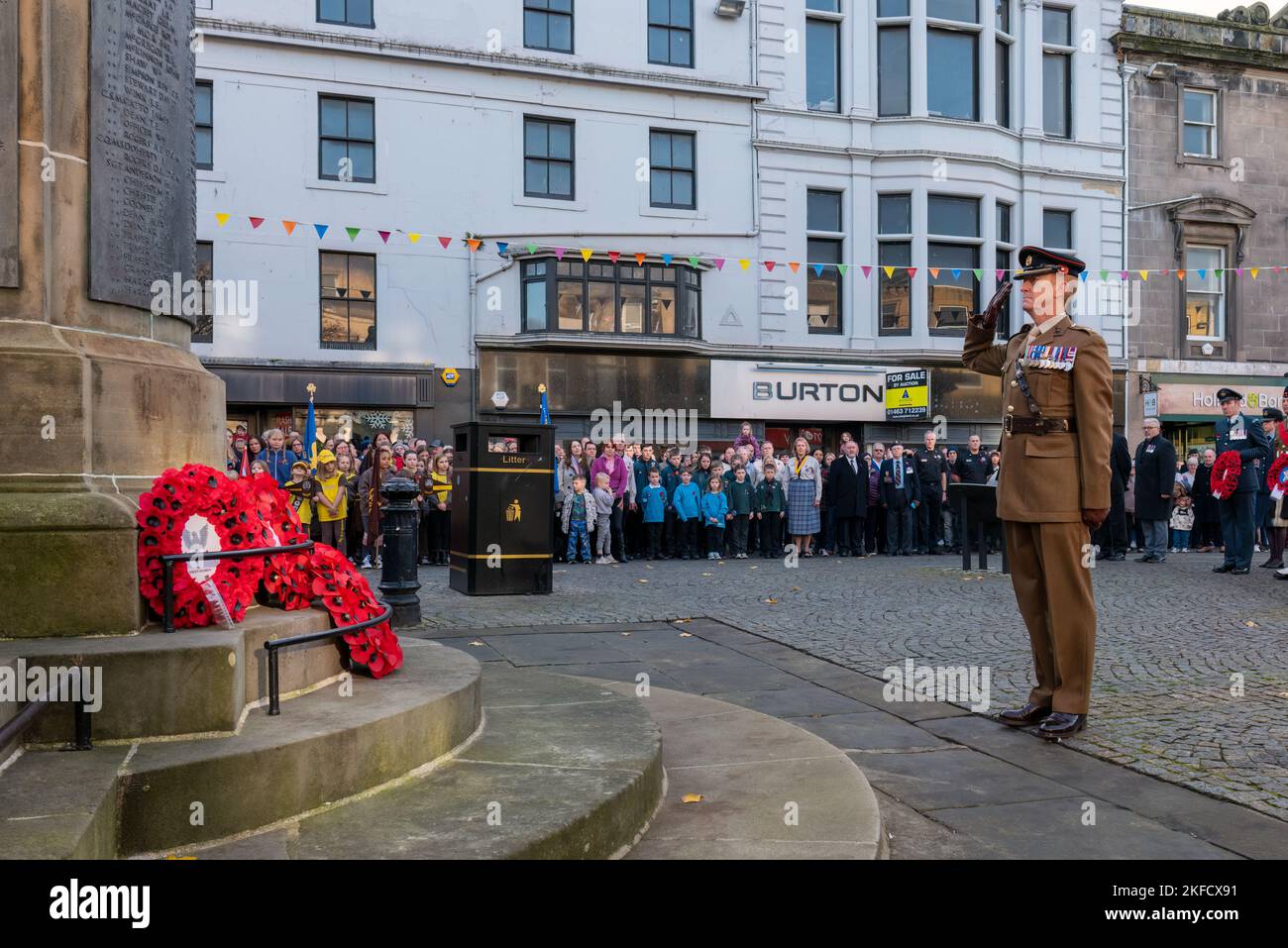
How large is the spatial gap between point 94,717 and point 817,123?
23264 mm

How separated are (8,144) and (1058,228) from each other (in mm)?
25917

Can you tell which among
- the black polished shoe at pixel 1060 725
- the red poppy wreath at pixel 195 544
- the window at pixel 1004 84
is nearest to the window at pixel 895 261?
the window at pixel 1004 84

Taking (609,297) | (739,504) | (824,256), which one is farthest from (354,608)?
(824,256)

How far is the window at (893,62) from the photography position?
2473 cm

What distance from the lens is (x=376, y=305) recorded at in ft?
70.4

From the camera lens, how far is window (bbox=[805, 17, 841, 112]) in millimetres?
24688

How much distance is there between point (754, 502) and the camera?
18.1 meters

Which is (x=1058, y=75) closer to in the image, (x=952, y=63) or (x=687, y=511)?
(x=952, y=63)

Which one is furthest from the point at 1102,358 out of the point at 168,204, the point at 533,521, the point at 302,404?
the point at 302,404

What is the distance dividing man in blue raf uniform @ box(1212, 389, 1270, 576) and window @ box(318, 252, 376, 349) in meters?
15.0

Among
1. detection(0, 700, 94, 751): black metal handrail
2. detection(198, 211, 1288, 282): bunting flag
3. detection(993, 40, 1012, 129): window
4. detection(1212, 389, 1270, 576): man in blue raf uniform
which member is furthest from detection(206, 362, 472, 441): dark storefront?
detection(0, 700, 94, 751): black metal handrail

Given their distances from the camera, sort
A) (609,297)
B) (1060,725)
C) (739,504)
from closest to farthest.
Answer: (1060,725), (739,504), (609,297)

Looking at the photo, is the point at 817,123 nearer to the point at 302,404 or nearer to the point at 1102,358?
the point at 302,404

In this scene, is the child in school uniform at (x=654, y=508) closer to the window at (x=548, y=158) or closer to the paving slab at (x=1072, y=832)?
the window at (x=548, y=158)
